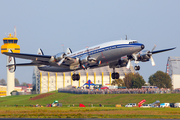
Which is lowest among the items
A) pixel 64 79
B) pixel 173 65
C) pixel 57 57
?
pixel 64 79

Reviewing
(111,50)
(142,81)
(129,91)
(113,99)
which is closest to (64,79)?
(142,81)

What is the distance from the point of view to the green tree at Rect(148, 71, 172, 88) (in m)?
119

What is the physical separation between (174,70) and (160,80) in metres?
9.43

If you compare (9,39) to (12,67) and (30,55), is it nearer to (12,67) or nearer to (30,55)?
(12,67)

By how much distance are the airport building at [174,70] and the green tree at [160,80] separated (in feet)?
15.7

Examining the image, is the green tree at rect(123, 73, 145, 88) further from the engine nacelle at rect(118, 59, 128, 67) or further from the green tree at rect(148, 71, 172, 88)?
the engine nacelle at rect(118, 59, 128, 67)

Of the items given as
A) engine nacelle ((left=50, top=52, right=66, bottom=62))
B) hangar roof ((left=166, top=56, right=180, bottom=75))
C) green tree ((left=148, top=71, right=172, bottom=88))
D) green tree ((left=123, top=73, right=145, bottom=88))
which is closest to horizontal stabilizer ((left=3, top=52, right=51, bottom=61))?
engine nacelle ((left=50, top=52, right=66, bottom=62))

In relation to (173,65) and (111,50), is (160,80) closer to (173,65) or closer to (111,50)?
(173,65)

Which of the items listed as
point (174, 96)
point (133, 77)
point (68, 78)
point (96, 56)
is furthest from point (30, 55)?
point (68, 78)

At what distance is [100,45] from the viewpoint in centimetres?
4888

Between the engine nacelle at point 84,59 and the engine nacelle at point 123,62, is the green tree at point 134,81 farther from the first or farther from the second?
the engine nacelle at point 84,59

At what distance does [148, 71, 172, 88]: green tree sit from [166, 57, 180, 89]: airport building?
15.7 feet

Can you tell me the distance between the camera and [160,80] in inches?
4776

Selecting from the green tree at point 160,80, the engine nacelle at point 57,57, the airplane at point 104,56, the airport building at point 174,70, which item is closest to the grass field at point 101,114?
the airplane at point 104,56
